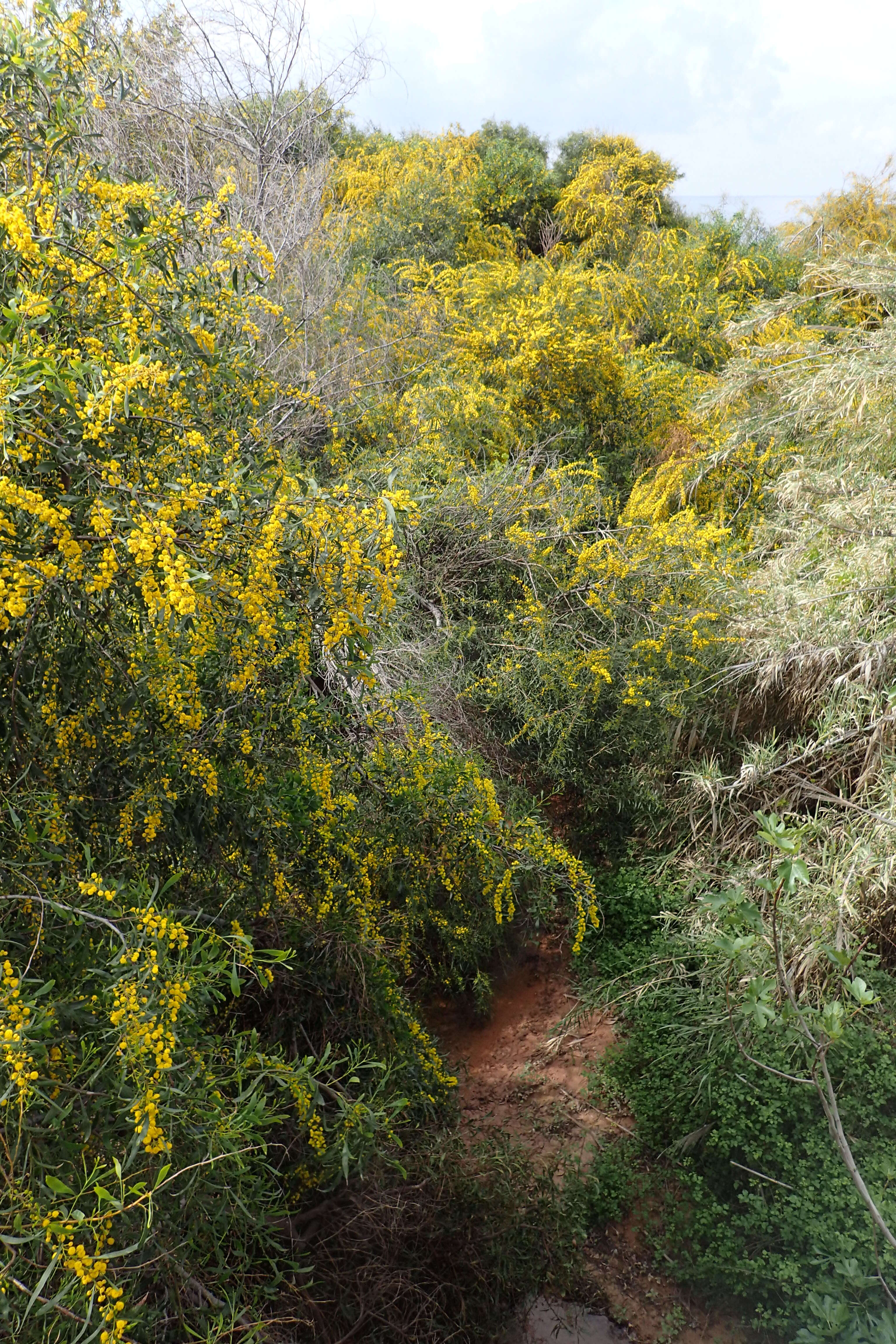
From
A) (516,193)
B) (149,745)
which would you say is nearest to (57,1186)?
(149,745)

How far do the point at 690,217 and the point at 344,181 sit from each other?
5280 millimetres

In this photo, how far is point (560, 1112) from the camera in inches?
147

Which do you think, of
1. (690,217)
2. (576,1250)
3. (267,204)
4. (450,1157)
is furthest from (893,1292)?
(690,217)

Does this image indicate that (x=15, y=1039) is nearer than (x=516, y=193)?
Yes

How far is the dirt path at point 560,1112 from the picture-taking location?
2.89m

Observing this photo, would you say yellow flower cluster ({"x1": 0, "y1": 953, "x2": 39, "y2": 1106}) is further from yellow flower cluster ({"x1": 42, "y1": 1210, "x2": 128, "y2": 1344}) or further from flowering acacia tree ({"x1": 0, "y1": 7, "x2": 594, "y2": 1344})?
yellow flower cluster ({"x1": 42, "y1": 1210, "x2": 128, "y2": 1344})

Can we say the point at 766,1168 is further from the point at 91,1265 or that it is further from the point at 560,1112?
the point at 91,1265

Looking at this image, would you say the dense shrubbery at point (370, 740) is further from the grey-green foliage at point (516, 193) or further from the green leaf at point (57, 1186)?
the grey-green foliage at point (516, 193)

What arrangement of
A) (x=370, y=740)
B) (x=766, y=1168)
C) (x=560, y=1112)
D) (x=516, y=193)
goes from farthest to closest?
(x=516, y=193) < (x=560, y=1112) < (x=370, y=740) < (x=766, y=1168)

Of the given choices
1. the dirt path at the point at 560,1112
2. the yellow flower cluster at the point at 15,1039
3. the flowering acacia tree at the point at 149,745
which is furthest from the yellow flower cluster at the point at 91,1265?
the dirt path at the point at 560,1112

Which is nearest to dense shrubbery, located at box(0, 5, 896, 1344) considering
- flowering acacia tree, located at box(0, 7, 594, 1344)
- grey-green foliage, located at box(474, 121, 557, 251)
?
flowering acacia tree, located at box(0, 7, 594, 1344)

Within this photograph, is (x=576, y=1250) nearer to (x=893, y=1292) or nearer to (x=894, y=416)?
(x=893, y=1292)

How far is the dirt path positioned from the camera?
2893mm

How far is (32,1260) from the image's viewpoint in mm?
1248
